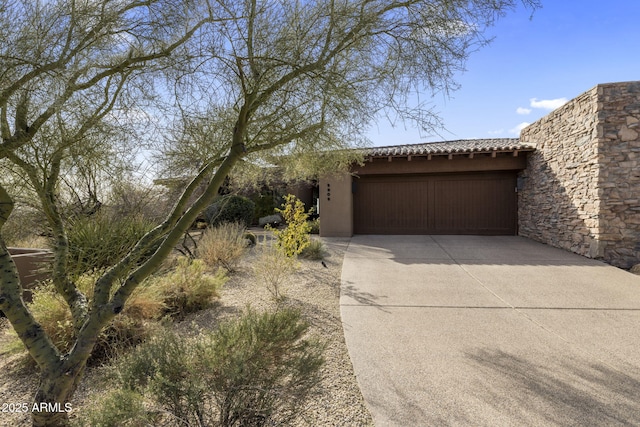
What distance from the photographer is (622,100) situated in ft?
25.6

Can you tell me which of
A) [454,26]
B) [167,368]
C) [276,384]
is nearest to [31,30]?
[167,368]

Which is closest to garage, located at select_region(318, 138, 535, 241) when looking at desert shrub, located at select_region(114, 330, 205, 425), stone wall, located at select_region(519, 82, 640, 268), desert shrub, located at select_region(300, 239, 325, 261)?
stone wall, located at select_region(519, 82, 640, 268)

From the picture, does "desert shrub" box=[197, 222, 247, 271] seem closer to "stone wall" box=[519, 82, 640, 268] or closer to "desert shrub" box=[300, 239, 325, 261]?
"desert shrub" box=[300, 239, 325, 261]

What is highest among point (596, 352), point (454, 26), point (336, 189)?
point (454, 26)

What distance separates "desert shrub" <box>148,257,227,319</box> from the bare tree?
1.80m

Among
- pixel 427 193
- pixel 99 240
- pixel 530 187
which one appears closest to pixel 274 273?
pixel 99 240

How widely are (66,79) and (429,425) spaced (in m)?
3.86

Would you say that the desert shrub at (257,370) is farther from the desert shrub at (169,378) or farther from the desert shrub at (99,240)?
the desert shrub at (99,240)

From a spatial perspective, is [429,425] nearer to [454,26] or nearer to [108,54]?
[454,26]

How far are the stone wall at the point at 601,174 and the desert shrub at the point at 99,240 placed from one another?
404 inches

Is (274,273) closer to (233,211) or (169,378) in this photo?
(169,378)

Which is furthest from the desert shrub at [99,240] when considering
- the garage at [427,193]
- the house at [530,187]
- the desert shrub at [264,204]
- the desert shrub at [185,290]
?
the desert shrub at [264,204]

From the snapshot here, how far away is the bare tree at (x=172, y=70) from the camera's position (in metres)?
2.43

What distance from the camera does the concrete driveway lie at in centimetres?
263
